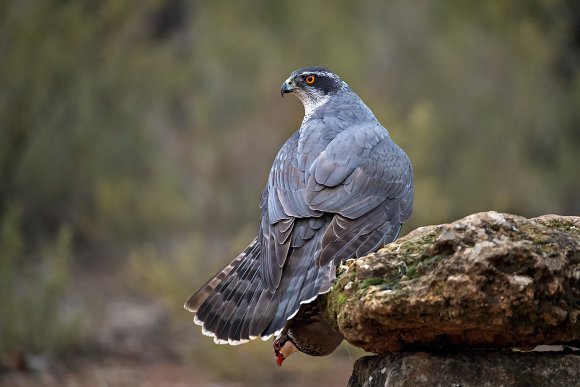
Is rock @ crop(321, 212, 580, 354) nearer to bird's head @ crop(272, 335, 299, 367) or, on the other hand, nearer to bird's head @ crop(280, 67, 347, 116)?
bird's head @ crop(272, 335, 299, 367)

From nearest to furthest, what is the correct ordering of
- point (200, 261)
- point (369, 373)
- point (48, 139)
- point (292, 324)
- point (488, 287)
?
point (488, 287), point (369, 373), point (292, 324), point (200, 261), point (48, 139)

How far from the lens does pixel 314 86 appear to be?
639 centimetres

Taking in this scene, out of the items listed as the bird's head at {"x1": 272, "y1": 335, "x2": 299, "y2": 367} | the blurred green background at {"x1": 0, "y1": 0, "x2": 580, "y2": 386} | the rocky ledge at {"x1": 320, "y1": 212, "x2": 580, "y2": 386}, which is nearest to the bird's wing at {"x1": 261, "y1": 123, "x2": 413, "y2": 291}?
the bird's head at {"x1": 272, "y1": 335, "x2": 299, "y2": 367}

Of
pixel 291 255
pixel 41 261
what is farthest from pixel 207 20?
pixel 291 255

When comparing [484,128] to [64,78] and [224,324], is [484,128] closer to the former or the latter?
[64,78]

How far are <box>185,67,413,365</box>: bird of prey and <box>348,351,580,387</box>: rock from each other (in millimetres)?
578

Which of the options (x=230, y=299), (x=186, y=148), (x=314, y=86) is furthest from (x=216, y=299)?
(x=186, y=148)

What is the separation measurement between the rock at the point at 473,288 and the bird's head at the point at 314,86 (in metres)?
2.65

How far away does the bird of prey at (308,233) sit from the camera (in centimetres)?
440

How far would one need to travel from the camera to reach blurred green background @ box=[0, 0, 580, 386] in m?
9.37

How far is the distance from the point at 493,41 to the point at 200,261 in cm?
512

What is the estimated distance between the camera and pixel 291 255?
4629 mm

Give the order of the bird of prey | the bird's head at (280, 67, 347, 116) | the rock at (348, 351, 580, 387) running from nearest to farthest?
the rock at (348, 351, 580, 387) < the bird of prey < the bird's head at (280, 67, 347, 116)

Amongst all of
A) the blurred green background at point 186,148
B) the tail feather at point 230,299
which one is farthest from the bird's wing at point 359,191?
the blurred green background at point 186,148
